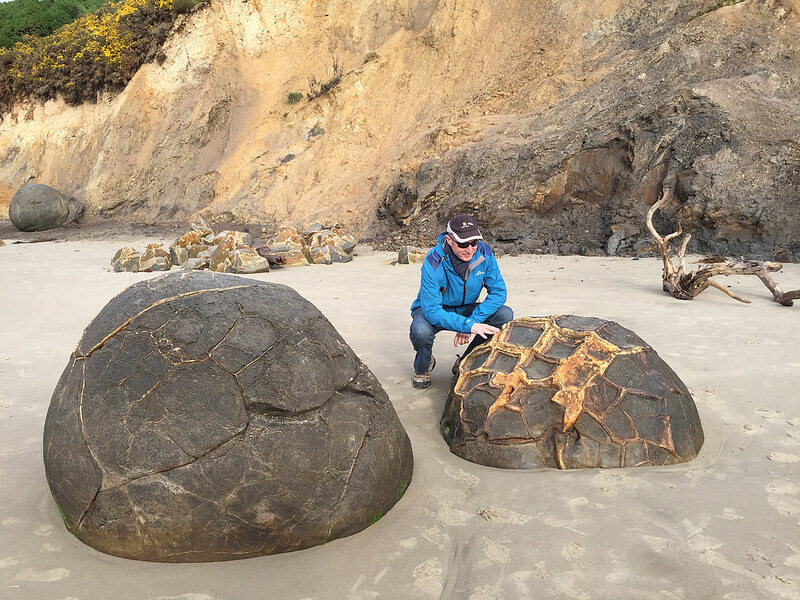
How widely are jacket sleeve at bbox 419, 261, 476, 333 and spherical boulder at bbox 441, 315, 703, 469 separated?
2.21 feet

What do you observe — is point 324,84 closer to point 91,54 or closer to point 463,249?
point 91,54

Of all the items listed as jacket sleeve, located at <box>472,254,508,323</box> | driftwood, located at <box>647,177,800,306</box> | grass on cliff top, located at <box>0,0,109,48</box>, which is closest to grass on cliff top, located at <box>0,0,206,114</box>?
grass on cliff top, located at <box>0,0,109,48</box>

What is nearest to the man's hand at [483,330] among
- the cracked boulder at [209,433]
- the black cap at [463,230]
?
the black cap at [463,230]

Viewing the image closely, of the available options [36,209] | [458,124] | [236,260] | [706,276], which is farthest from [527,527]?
[36,209]

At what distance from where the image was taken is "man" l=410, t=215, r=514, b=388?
4.01m

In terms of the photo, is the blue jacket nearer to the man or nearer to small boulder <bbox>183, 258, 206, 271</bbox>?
the man

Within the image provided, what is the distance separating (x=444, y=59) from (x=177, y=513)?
15.0 metres

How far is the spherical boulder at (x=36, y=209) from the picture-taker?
1720cm

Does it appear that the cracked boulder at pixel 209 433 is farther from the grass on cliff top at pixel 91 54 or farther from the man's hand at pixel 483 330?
the grass on cliff top at pixel 91 54

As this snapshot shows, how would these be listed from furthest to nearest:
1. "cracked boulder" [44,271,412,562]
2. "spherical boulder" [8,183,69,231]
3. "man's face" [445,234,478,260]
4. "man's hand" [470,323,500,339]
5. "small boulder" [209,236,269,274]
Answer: "spherical boulder" [8,183,69,231] → "small boulder" [209,236,269,274] → "man's face" [445,234,478,260] → "man's hand" [470,323,500,339] → "cracked boulder" [44,271,412,562]

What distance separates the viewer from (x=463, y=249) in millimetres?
3963

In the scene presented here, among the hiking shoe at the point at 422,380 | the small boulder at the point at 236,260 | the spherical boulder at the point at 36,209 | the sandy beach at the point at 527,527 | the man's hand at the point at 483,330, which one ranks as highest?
the man's hand at the point at 483,330

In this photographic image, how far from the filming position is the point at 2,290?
7910mm

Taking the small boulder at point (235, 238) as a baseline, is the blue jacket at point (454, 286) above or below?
above
